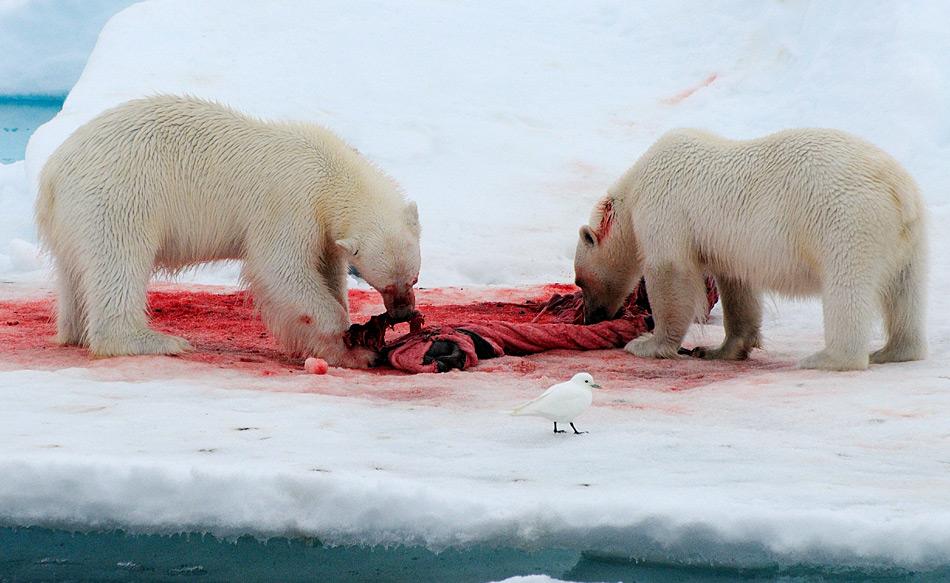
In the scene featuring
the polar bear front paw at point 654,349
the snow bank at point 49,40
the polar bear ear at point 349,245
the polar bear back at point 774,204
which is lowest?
the polar bear front paw at point 654,349

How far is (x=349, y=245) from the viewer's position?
5996mm

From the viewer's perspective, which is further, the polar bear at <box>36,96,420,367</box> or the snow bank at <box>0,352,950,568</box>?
the polar bear at <box>36,96,420,367</box>

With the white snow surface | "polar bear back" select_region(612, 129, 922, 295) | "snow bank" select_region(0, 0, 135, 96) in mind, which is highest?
"snow bank" select_region(0, 0, 135, 96)

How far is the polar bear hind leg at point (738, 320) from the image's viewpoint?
6.55 m

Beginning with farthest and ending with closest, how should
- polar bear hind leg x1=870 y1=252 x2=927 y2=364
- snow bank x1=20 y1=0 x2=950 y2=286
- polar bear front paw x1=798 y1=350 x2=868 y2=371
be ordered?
1. snow bank x1=20 y1=0 x2=950 y2=286
2. polar bear hind leg x1=870 y1=252 x2=927 y2=364
3. polar bear front paw x1=798 y1=350 x2=868 y2=371

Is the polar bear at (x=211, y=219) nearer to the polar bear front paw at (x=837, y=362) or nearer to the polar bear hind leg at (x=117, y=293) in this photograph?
the polar bear hind leg at (x=117, y=293)

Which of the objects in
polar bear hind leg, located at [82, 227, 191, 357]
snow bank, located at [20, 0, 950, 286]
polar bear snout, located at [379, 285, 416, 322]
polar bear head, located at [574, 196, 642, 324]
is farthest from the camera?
snow bank, located at [20, 0, 950, 286]

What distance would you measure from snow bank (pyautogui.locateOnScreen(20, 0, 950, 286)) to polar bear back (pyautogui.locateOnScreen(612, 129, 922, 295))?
3.20 metres

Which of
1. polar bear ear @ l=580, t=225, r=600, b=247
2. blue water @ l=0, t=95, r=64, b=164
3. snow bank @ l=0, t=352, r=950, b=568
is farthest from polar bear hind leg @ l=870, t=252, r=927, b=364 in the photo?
blue water @ l=0, t=95, r=64, b=164

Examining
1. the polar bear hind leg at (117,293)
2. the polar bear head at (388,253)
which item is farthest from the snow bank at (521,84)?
the polar bear hind leg at (117,293)

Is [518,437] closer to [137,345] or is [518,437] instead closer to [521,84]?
[137,345]

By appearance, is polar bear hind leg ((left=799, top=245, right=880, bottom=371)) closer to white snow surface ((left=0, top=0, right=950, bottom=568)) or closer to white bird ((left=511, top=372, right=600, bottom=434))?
white snow surface ((left=0, top=0, right=950, bottom=568))

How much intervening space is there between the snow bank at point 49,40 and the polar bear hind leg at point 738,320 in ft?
46.2

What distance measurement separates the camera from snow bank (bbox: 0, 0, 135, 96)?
702 inches
